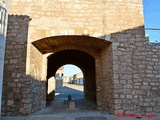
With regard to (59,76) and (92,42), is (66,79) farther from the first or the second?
(92,42)

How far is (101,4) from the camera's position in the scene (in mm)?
5777

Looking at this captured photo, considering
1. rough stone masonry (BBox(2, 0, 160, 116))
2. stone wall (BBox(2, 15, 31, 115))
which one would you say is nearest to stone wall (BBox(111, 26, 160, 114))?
rough stone masonry (BBox(2, 0, 160, 116))

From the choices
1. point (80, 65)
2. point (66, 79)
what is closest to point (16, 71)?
point (80, 65)

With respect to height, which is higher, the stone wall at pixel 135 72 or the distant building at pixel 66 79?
the stone wall at pixel 135 72

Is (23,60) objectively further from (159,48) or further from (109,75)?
(159,48)

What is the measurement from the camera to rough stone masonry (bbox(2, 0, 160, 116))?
5.14m

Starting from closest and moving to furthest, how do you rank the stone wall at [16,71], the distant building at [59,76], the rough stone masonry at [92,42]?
the stone wall at [16,71] → the rough stone masonry at [92,42] → the distant building at [59,76]

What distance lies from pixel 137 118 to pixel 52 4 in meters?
4.57

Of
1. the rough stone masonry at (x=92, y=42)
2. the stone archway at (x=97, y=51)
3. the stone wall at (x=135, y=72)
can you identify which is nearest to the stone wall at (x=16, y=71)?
the rough stone masonry at (x=92, y=42)

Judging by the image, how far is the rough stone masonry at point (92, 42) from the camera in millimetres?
5137

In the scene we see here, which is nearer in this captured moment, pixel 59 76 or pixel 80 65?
pixel 80 65

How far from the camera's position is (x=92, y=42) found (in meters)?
6.09

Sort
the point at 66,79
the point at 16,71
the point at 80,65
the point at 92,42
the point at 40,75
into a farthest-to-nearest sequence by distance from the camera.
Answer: the point at 66,79, the point at 80,65, the point at 40,75, the point at 92,42, the point at 16,71

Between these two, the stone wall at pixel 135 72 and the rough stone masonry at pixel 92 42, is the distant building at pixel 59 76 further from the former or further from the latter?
the stone wall at pixel 135 72
